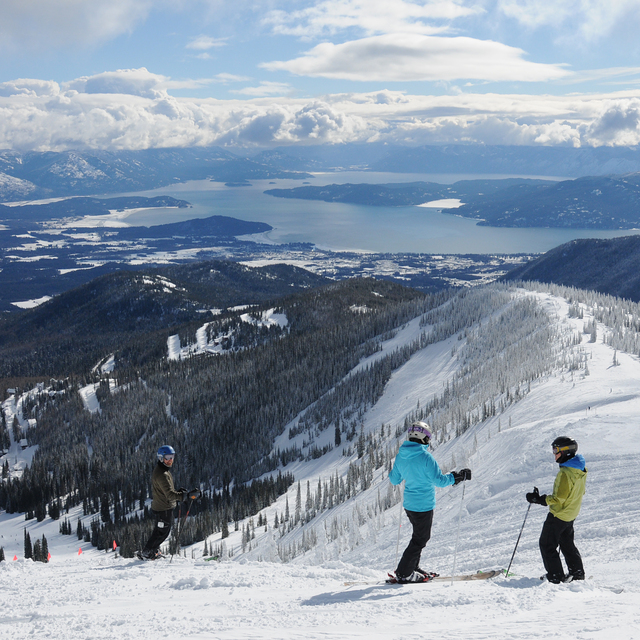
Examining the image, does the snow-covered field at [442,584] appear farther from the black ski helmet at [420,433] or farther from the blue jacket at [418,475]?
the black ski helmet at [420,433]

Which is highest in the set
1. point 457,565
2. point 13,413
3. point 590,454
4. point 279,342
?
point 590,454

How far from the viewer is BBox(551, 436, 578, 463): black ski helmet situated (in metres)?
9.88

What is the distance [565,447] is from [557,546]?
6.82 ft

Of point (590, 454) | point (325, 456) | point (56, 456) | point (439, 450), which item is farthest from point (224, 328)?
point (590, 454)

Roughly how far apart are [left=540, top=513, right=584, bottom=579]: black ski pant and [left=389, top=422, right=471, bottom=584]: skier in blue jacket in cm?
176

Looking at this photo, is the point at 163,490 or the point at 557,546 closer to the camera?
the point at 557,546

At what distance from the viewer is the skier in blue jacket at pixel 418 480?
10477mm

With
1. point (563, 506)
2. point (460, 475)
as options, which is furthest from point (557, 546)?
point (460, 475)

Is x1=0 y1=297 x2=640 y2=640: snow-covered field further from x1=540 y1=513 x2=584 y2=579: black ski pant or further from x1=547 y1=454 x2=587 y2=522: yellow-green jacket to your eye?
x1=547 y1=454 x2=587 y2=522: yellow-green jacket

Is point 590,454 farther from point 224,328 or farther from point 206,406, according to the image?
point 224,328

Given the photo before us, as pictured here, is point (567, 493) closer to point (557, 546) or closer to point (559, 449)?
point (559, 449)

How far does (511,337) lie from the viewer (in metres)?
46.0

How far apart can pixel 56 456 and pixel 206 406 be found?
2085 centimetres

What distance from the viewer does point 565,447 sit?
389 inches
